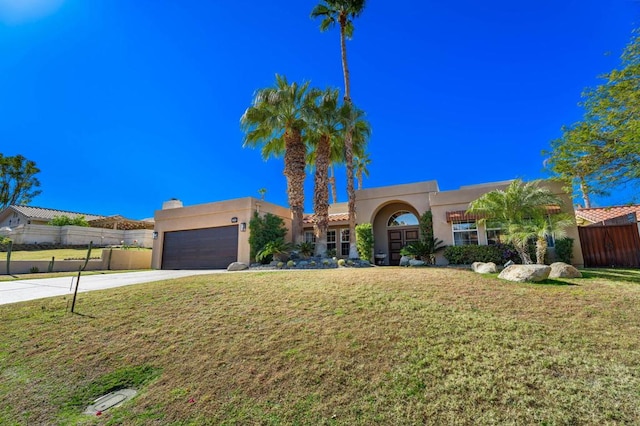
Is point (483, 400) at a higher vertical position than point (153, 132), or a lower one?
lower

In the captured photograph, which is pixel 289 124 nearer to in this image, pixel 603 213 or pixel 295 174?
pixel 295 174

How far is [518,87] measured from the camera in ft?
61.8

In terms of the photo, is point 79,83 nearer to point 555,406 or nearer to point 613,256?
point 555,406

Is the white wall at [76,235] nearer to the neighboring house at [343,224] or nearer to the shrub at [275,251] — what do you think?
the neighboring house at [343,224]

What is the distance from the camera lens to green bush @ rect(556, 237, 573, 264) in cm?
1365

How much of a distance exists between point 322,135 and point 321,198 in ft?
12.9

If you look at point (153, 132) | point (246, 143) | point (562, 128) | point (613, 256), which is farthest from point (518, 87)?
point (153, 132)

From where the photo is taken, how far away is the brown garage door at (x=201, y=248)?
17.8 meters

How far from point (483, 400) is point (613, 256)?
51.9ft

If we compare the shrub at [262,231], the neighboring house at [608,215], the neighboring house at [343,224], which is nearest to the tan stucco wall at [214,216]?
the neighboring house at [343,224]

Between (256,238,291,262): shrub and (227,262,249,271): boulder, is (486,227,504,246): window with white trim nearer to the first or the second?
(256,238,291,262): shrub

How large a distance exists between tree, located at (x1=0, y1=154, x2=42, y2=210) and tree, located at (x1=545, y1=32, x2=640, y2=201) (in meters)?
50.6

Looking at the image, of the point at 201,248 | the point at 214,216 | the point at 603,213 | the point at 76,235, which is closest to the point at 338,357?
the point at 214,216

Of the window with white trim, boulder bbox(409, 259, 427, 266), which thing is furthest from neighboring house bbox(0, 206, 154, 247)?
the window with white trim
